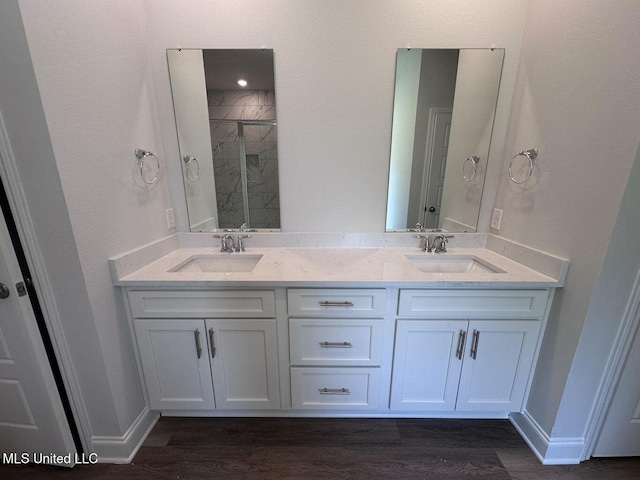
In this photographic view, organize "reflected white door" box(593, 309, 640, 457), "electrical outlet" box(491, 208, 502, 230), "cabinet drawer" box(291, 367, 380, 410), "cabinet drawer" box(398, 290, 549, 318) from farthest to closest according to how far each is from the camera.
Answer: "electrical outlet" box(491, 208, 502, 230), "cabinet drawer" box(291, 367, 380, 410), "cabinet drawer" box(398, 290, 549, 318), "reflected white door" box(593, 309, 640, 457)

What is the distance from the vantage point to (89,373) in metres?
1.18

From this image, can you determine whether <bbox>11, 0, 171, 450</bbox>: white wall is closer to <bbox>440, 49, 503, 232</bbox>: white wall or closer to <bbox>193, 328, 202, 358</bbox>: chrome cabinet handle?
<bbox>193, 328, 202, 358</bbox>: chrome cabinet handle

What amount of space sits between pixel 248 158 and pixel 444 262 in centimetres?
142

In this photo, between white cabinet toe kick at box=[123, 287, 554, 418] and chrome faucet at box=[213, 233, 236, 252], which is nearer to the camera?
white cabinet toe kick at box=[123, 287, 554, 418]

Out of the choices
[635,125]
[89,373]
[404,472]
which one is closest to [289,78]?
[635,125]

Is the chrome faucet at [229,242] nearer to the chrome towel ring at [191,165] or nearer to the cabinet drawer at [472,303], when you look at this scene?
the chrome towel ring at [191,165]

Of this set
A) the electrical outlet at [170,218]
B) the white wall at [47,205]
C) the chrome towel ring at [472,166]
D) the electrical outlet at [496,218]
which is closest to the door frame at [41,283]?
the white wall at [47,205]

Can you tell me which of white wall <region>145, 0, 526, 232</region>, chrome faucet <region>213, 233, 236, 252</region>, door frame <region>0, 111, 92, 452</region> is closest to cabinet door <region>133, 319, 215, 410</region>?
door frame <region>0, 111, 92, 452</region>

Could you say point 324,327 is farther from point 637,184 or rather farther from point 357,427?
point 637,184

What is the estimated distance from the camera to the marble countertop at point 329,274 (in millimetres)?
1221

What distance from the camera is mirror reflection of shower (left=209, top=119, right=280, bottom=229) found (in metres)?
1.59

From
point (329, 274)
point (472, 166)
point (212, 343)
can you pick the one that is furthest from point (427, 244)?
point (212, 343)

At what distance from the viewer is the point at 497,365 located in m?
1.35

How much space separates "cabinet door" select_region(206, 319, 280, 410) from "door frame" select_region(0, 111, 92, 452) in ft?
1.92
